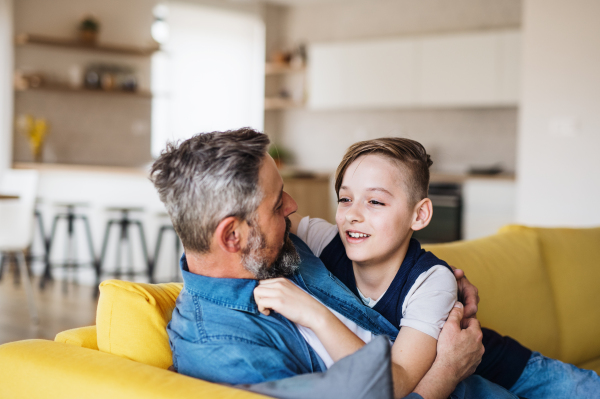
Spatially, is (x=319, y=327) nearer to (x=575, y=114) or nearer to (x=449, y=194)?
(x=575, y=114)

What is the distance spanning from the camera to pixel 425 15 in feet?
23.4

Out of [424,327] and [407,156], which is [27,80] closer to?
[407,156]

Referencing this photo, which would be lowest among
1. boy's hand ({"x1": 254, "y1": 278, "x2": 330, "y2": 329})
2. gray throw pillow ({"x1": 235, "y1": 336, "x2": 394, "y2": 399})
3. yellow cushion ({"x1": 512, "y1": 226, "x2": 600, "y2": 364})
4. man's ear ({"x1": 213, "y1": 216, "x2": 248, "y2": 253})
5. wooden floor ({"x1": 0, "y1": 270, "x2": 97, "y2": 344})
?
wooden floor ({"x1": 0, "y1": 270, "x2": 97, "y2": 344})

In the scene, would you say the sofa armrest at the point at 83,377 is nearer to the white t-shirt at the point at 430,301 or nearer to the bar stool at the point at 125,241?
the white t-shirt at the point at 430,301

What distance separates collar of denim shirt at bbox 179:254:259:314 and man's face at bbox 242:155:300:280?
41 millimetres

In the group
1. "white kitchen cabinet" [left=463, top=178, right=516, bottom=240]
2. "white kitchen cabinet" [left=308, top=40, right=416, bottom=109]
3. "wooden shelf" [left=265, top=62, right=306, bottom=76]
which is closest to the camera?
"white kitchen cabinet" [left=463, top=178, right=516, bottom=240]

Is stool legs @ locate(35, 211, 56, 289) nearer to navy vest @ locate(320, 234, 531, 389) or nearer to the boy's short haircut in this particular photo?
navy vest @ locate(320, 234, 531, 389)

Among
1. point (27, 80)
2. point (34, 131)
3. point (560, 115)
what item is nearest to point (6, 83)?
point (27, 80)

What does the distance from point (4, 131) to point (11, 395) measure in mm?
5849

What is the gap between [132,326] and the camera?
125 centimetres

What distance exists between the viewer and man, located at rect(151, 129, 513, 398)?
1.10 meters

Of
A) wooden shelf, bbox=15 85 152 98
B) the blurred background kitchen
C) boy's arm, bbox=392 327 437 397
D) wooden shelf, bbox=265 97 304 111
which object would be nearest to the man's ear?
boy's arm, bbox=392 327 437 397

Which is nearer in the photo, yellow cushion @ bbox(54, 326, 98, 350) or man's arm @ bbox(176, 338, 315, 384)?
man's arm @ bbox(176, 338, 315, 384)

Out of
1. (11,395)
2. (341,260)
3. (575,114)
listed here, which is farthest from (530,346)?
(575,114)
